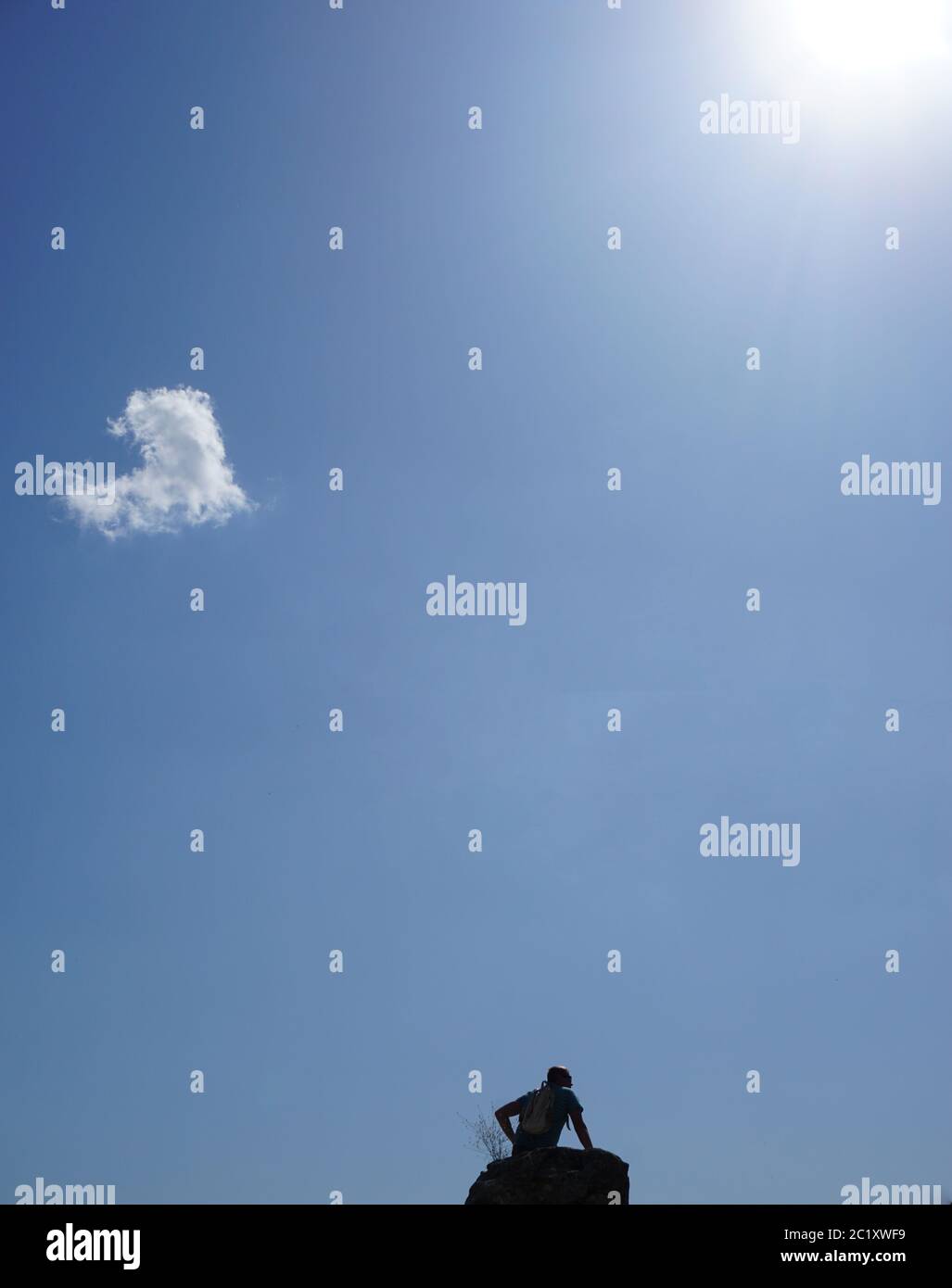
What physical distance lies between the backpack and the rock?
0.79 ft

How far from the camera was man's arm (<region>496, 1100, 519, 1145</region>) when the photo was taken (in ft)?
45.5

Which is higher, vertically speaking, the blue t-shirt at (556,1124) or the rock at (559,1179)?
the blue t-shirt at (556,1124)

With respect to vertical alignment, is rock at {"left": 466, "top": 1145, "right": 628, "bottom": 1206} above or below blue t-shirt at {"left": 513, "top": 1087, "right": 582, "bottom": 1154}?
below

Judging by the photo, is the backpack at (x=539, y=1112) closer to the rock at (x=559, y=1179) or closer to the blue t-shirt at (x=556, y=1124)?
the blue t-shirt at (x=556, y=1124)

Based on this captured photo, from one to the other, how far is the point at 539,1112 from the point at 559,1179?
77 centimetres

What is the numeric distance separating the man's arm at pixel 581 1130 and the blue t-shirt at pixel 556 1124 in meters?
0.03

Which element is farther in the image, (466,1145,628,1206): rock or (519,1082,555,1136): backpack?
(519,1082,555,1136): backpack

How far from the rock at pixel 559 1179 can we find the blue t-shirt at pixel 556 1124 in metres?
0.14

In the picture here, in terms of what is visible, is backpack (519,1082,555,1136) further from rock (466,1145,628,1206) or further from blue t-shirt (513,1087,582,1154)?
rock (466,1145,628,1206)

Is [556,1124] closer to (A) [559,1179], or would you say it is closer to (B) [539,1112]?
(B) [539,1112]

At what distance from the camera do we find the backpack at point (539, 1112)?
13.5 meters

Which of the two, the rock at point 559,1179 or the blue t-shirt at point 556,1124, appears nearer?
the rock at point 559,1179
